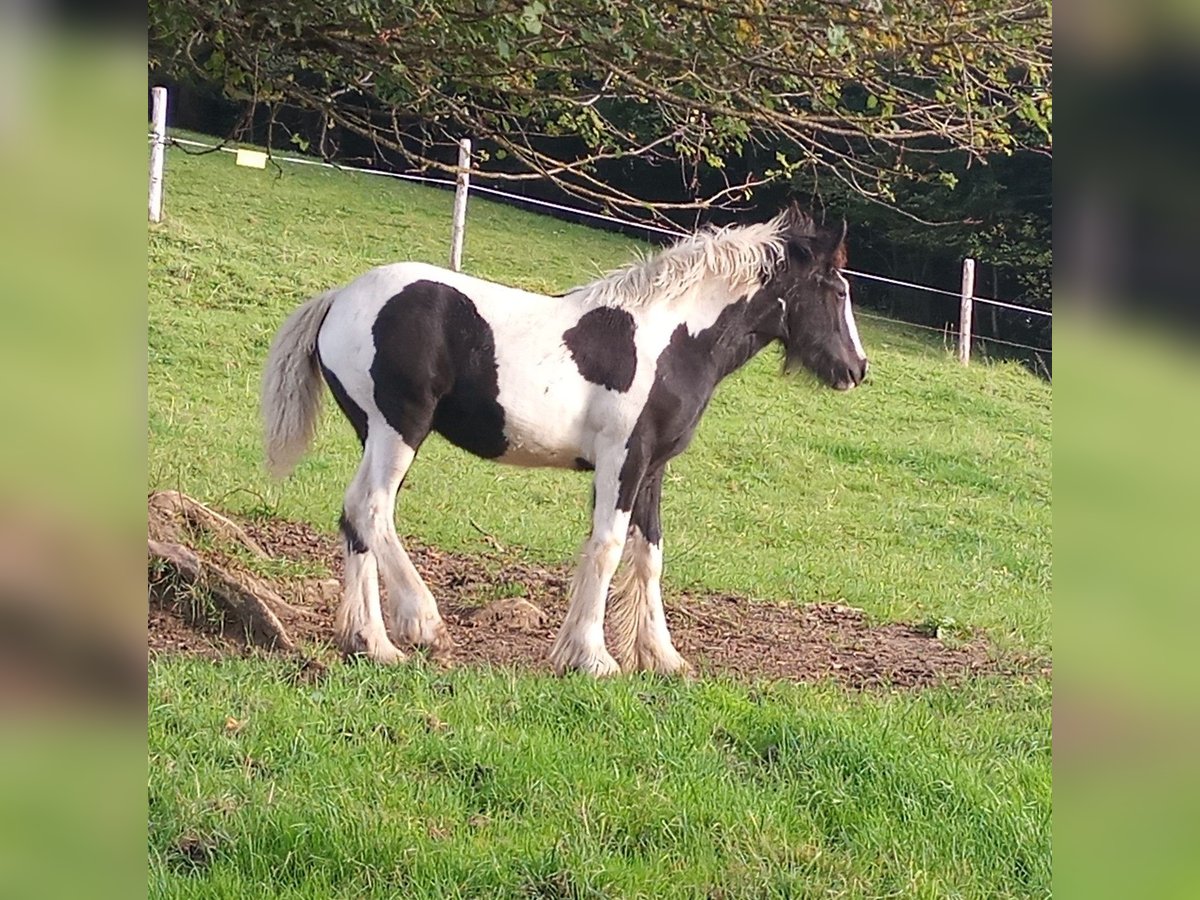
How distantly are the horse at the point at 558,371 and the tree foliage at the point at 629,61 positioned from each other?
0.40 metres

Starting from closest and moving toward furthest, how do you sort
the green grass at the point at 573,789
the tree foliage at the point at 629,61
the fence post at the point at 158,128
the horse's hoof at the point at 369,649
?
the green grass at the point at 573,789, the tree foliage at the point at 629,61, the fence post at the point at 158,128, the horse's hoof at the point at 369,649

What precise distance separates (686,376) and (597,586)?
0.81m

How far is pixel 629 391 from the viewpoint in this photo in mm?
4078

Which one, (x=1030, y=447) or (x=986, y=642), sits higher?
(x=1030, y=447)

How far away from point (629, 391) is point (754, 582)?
1.70m

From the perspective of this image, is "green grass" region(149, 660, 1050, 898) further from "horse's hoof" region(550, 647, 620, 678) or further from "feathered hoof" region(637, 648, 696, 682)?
"feathered hoof" region(637, 648, 696, 682)

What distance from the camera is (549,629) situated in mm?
4730

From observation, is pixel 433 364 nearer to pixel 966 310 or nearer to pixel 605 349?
pixel 605 349

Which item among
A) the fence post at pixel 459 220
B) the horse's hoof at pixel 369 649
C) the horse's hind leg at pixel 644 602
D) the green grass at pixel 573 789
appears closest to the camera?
the green grass at pixel 573 789

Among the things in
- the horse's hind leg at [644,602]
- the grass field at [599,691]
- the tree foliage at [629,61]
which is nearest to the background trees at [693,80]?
the tree foliage at [629,61]

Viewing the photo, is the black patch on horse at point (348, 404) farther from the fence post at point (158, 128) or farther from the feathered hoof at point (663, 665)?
the feathered hoof at point (663, 665)

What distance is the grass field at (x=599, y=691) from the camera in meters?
2.94
